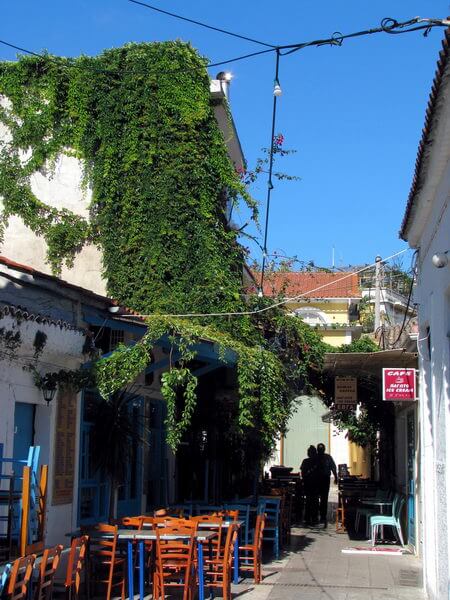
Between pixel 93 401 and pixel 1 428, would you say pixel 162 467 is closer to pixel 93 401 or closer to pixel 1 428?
pixel 93 401

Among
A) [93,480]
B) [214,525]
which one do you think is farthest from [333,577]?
[93,480]

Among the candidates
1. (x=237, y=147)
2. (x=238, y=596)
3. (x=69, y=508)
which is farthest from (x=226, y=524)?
(x=237, y=147)

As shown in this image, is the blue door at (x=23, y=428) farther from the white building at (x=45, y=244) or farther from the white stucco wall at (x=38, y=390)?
the white building at (x=45, y=244)

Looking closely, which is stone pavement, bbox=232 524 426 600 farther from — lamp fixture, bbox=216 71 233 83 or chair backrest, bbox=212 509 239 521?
lamp fixture, bbox=216 71 233 83

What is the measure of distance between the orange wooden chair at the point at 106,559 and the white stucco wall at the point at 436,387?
3485 millimetres

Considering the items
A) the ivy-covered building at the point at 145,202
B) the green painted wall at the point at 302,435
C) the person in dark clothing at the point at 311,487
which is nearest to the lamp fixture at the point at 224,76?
the ivy-covered building at the point at 145,202

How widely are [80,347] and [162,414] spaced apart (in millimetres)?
5061

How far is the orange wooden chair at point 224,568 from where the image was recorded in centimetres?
926

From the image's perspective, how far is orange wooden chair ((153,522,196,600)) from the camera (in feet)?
29.0

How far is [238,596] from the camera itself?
9922 mm

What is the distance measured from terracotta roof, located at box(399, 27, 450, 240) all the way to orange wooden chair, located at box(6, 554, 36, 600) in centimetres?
481

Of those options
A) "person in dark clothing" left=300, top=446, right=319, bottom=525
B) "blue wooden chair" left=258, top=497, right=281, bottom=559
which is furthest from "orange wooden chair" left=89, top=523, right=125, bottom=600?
"person in dark clothing" left=300, top=446, right=319, bottom=525

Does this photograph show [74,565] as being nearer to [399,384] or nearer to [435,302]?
[435,302]

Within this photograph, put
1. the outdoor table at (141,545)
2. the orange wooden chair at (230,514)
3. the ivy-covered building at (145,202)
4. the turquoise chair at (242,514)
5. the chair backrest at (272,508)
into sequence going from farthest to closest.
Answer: the ivy-covered building at (145,202) → the chair backrest at (272,508) → the turquoise chair at (242,514) → the orange wooden chair at (230,514) → the outdoor table at (141,545)
